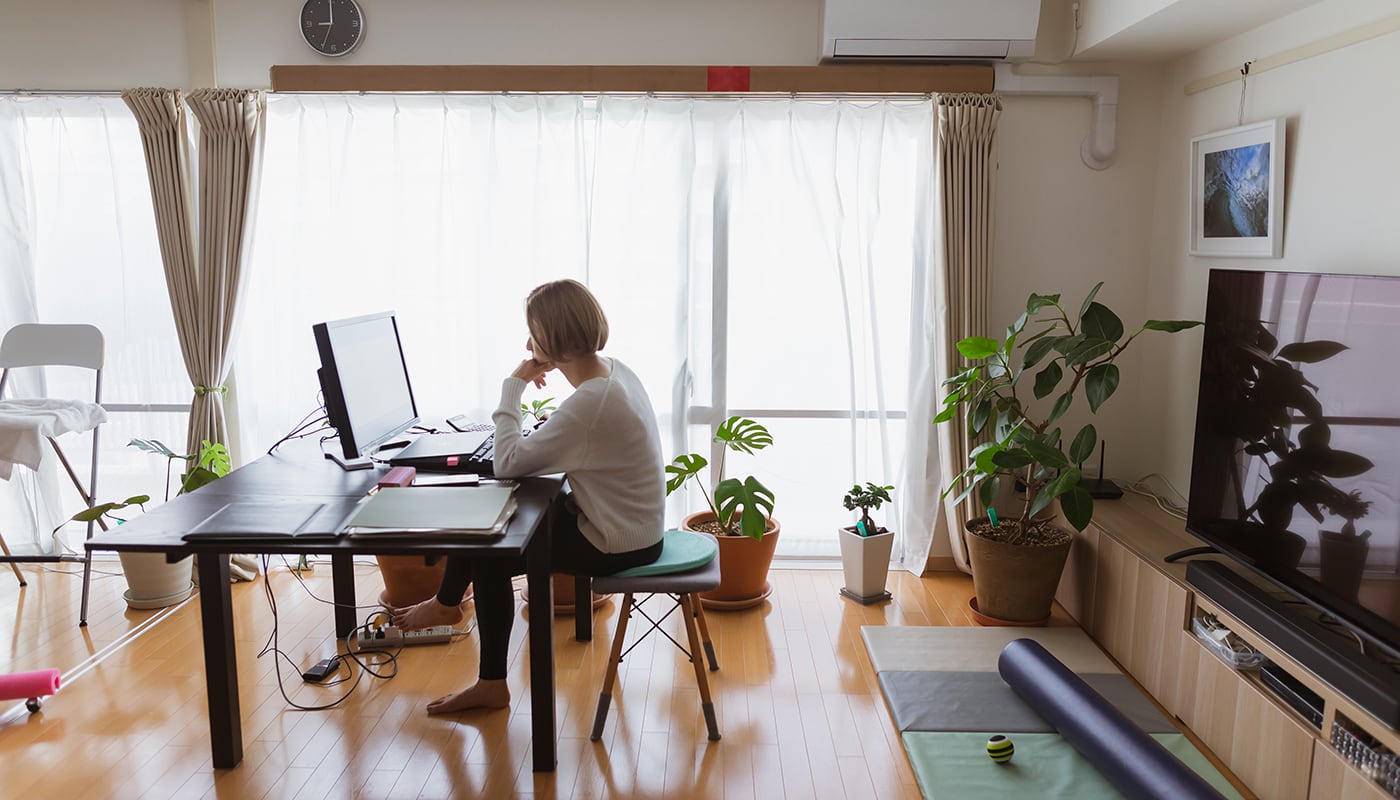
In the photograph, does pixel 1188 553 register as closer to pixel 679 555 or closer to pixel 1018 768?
pixel 1018 768

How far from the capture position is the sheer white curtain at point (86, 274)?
375 cm

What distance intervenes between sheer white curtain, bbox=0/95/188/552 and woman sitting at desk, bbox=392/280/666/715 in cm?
207

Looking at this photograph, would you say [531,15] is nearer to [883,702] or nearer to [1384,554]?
[883,702]

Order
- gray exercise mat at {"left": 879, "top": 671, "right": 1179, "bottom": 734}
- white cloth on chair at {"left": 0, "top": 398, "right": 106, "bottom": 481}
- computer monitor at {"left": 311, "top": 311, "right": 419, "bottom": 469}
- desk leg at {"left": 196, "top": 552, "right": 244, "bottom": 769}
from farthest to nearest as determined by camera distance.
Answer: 1. white cloth on chair at {"left": 0, "top": 398, "right": 106, "bottom": 481}
2. gray exercise mat at {"left": 879, "top": 671, "right": 1179, "bottom": 734}
3. computer monitor at {"left": 311, "top": 311, "right": 419, "bottom": 469}
4. desk leg at {"left": 196, "top": 552, "right": 244, "bottom": 769}

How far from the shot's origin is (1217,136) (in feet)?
10.5

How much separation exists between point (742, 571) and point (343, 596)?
135 cm

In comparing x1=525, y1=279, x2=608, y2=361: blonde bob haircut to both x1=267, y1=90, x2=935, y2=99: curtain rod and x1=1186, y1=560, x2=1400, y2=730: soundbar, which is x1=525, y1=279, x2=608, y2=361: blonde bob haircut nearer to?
x1=267, y1=90, x2=935, y2=99: curtain rod

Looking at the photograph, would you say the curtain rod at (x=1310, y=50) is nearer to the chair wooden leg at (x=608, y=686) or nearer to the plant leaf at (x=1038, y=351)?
the plant leaf at (x=1038, y=351)

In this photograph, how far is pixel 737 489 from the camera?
329 centimetres

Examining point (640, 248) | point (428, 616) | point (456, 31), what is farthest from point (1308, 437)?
point (456, 31)

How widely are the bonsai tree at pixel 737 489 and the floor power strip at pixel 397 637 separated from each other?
862 mm

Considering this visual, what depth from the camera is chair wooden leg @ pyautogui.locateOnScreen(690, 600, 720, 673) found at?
274 cm

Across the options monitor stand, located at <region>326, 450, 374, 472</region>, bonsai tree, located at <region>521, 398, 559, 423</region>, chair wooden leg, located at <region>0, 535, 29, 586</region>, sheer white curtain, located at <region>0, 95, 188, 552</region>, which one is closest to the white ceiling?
bonsai tree, located at <region>521, 398, 559, 423</region>

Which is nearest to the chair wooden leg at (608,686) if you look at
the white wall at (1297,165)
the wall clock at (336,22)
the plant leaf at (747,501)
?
the plant leaf at (747,501)
